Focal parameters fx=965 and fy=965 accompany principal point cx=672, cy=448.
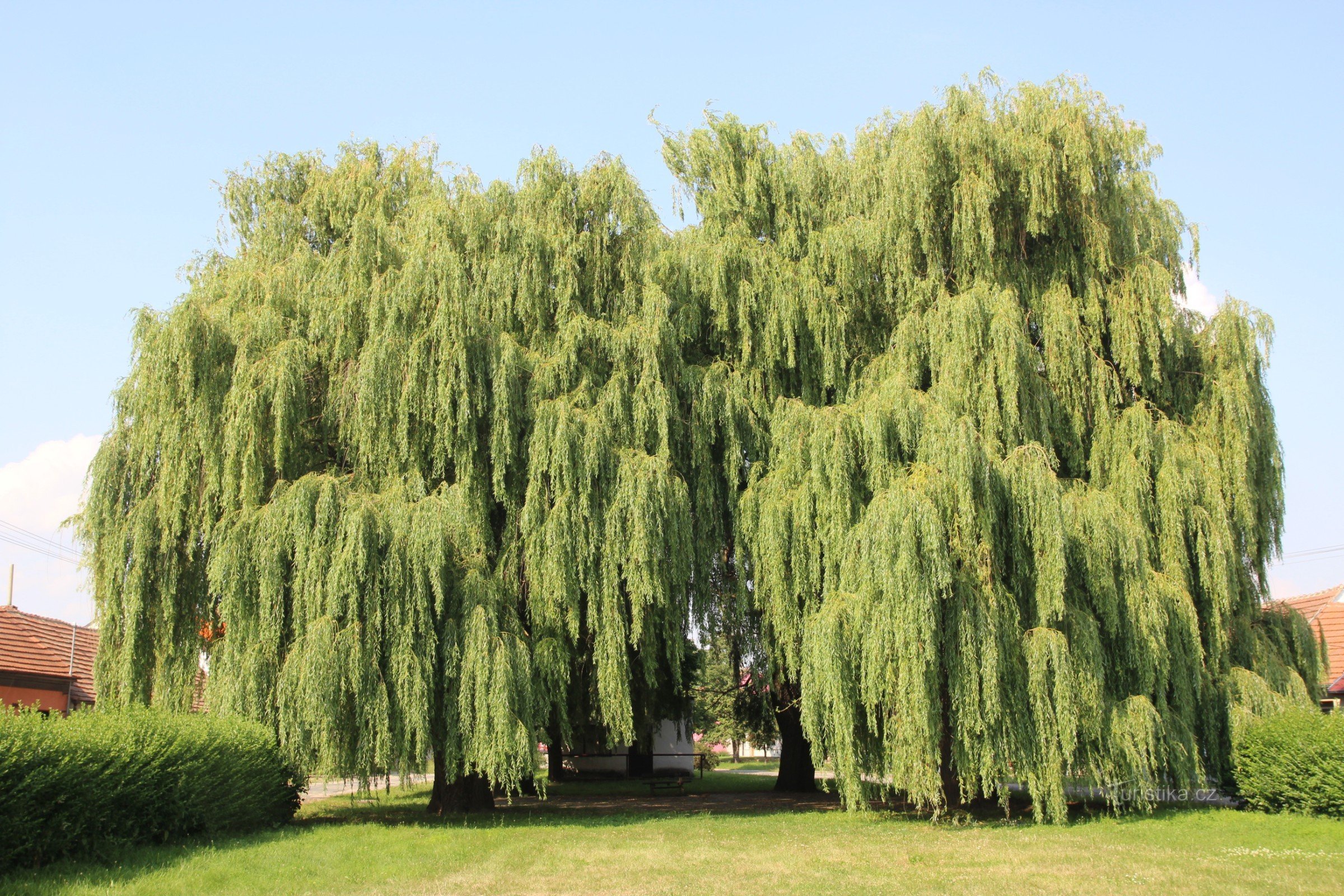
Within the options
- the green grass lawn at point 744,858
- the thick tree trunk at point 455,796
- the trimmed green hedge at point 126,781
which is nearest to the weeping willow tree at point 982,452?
the green grass lawn at point 744,858

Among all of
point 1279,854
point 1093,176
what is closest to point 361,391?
point 1093,176

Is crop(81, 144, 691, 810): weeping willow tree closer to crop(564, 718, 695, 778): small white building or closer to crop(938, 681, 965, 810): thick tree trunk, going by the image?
crop(938, 681, 965, 810): thick tree trunk

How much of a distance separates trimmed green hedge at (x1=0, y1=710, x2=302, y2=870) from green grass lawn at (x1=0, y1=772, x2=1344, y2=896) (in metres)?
0.34

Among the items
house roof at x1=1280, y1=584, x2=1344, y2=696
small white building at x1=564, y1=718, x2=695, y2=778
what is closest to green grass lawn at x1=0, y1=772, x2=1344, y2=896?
house roof at x1=1280, y1=584, x2=1344, y2=696

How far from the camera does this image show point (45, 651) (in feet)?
76.4

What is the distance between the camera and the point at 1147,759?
13.2m

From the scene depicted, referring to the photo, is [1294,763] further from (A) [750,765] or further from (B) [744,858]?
(A) [750,765]

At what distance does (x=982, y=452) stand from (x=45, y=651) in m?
22.3

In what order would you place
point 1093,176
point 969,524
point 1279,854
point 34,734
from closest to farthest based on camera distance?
point 34,734
point 1279,854
point 969,524
point 1093,176

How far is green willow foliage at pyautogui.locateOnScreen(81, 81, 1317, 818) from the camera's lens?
1320 centimetres

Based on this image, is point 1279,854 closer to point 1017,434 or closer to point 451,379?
point 1017,434

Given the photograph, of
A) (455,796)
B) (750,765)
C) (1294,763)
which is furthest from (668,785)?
(750,765)

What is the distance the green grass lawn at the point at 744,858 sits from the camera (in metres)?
9.69

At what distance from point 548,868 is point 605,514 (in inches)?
210
